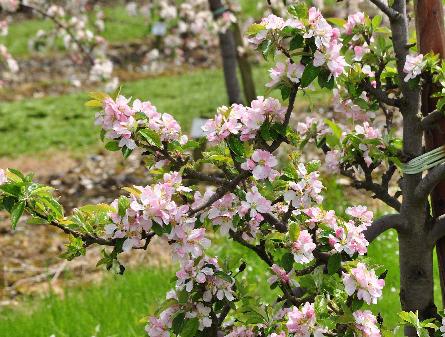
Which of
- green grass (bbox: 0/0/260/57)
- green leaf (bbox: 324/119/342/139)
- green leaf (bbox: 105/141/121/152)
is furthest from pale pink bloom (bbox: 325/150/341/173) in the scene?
green grass (bbox: 0/0/260/57)

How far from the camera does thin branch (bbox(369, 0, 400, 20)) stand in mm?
2443

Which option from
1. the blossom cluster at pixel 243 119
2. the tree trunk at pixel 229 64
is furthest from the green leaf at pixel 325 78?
the tree trunk at pixel 229 64

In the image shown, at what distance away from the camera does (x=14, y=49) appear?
1706cm

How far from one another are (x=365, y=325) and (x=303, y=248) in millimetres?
295

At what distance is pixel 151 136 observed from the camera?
2.09m

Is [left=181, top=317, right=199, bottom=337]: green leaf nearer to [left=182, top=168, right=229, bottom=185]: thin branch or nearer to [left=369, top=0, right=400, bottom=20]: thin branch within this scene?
[left=182, top=168, right=229, bottom=185]: thin branch

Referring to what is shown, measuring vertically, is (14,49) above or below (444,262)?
above

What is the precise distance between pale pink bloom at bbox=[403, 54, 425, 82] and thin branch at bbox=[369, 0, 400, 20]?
19 cm

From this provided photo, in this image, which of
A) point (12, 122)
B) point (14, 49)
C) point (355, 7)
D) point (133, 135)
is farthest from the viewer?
point (14, 49)

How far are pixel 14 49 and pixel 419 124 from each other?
15850 millimetres

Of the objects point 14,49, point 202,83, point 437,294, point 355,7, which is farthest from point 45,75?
point 437,294

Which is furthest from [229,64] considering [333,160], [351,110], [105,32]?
[105,32]

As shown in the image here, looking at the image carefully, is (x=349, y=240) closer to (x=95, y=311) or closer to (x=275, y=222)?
(x=275, y=222)

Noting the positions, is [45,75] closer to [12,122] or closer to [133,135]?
[12,122]
